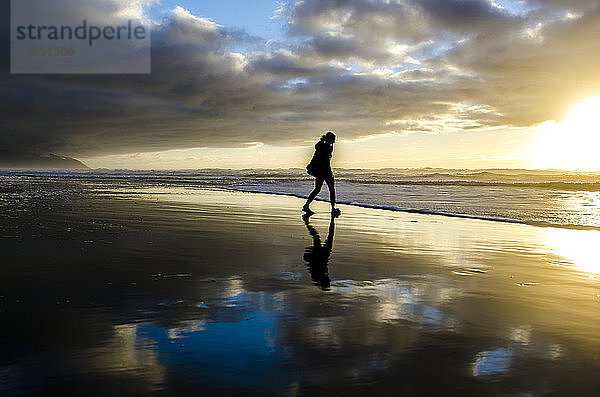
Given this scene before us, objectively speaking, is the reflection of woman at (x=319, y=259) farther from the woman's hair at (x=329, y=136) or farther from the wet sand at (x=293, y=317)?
the woman's hair at (x=329, y=136)

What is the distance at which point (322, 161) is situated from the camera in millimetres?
15570

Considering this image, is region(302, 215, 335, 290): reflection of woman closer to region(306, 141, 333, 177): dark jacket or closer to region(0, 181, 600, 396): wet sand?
region(0, 181, 600, 396): wet sand

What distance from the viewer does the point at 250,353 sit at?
3.22 m

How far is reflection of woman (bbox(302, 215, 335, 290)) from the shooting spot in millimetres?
5602

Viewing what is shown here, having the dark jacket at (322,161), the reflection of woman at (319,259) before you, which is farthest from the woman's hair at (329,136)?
the reflection of woman at (319,259)

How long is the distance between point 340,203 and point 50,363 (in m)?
17.0

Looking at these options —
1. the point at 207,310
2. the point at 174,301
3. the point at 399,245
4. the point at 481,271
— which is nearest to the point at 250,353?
the point at 207,310

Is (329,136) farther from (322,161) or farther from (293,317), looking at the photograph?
(293,317)

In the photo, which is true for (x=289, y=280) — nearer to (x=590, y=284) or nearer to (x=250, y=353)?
(x=250, y=353)

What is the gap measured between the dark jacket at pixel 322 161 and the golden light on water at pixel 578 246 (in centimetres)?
677

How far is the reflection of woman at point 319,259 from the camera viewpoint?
560 centimetres

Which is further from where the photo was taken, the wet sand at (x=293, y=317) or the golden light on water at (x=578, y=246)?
the golden light on water at (x=578, y=246)

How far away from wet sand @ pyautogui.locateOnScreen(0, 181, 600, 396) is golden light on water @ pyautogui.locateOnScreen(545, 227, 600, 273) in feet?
0.30

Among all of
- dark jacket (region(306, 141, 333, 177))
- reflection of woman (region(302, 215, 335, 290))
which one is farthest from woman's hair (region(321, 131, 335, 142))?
reflection of woman (region(302, 215, 335, 290))
